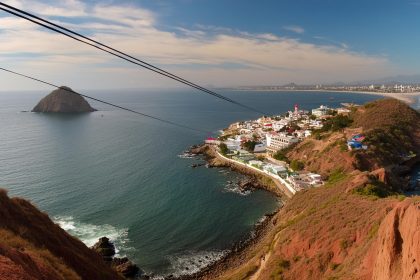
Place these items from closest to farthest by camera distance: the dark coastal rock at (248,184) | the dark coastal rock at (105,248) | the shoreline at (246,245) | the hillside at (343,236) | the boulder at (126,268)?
the hillside at (343,236) < the boulder at (126,268) < the shoreline at (246,245) < the dark coastal rock at (105,248) < the dark coastal rock at (248,184)

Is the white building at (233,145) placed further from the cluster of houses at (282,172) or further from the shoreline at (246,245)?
the shoreline at (246,245)

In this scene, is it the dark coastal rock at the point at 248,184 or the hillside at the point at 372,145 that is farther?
the hillside at the point at 372,145

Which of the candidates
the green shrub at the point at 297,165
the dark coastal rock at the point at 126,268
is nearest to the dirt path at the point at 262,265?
the dark coastal rock at the point at 126,268

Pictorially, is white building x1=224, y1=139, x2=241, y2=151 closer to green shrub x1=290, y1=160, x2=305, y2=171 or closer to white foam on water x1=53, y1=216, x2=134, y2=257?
green shrub x1=290, y1=160, x2=305, y2=171

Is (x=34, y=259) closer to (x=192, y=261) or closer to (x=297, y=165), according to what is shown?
(x=192, y=261)

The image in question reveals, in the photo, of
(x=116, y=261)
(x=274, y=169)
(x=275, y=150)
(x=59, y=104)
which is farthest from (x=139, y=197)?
(x=59, y=104)

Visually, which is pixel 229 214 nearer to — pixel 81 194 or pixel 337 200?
pixel 337 200
